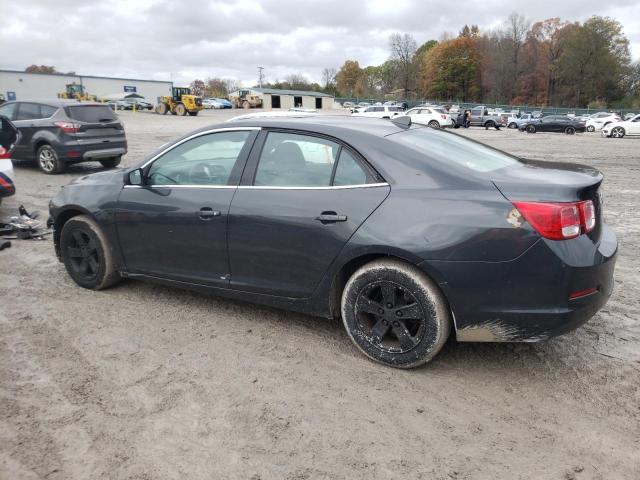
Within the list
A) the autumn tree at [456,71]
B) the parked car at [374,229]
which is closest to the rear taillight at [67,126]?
the parked car at [374,229]

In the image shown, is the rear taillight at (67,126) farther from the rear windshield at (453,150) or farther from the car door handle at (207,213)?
the rear windshield at (453,150)

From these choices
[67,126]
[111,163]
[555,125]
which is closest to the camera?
[67,126]

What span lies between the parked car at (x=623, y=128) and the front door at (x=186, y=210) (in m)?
33.0

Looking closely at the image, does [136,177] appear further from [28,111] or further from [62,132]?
[28,111]

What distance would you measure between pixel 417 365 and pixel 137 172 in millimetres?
2732

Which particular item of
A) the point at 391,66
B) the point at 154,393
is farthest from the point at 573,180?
the point at 391,66

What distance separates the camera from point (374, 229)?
10.6ft

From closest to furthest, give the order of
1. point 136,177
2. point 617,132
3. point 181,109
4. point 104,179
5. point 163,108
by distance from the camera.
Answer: point 136,177
point 104,179
point 617,132
point 181,109
point 163,108

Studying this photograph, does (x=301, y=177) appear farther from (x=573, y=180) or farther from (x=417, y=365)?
(x=573, y=180)

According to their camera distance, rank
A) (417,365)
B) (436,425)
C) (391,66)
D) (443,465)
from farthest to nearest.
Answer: (391,66) < (417,365) < (436,425) < (443,465)

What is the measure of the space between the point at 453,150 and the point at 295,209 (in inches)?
48.0

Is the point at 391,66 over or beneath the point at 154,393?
over

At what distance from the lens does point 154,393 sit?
3113 millimetres

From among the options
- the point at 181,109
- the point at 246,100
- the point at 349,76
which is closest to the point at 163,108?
the point at 181,109
